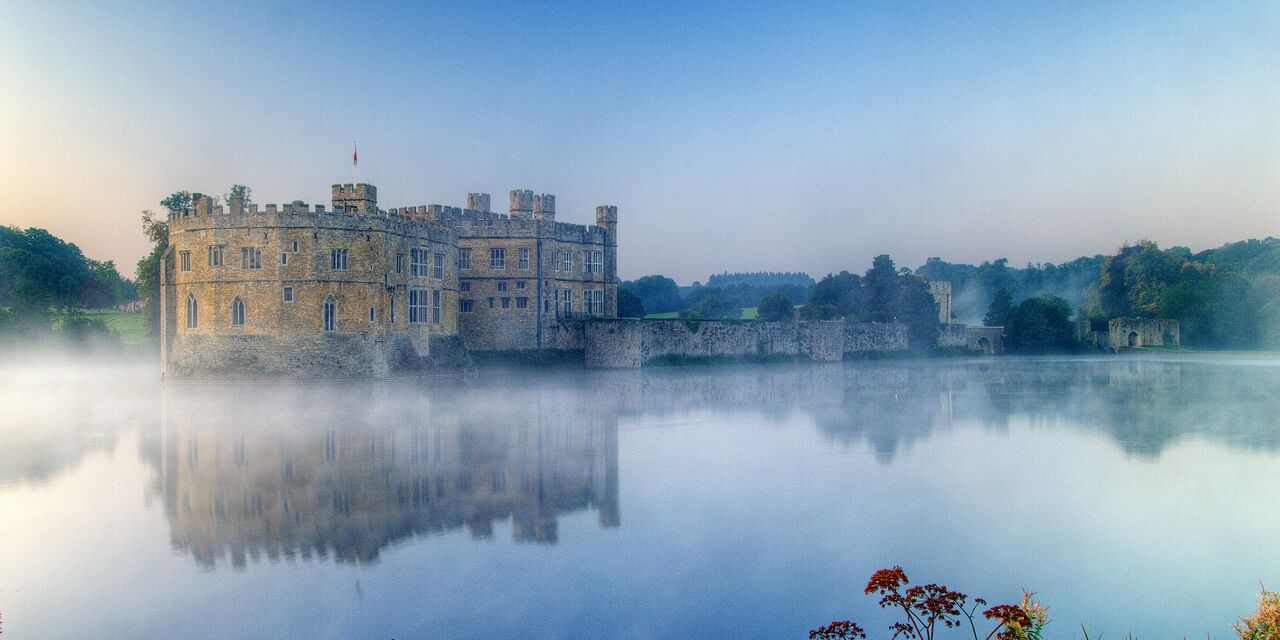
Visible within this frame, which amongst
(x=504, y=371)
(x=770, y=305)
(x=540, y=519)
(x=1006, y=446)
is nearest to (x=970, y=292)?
(x=770, y=305)

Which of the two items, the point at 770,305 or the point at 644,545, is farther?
the point at 770,305

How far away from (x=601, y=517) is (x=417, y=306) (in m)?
25.4

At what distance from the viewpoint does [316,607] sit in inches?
360

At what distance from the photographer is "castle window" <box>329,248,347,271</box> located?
3403 centimetres

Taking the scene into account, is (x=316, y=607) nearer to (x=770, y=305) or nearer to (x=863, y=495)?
(x=863, y=495)

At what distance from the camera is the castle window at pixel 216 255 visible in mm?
34188

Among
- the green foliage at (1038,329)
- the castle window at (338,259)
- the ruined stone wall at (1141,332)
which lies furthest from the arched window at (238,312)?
the ruined stone wall at (1141,332)

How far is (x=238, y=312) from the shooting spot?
33.8 metres

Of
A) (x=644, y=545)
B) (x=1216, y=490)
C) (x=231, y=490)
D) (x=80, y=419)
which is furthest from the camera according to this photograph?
(x=80, y=419)

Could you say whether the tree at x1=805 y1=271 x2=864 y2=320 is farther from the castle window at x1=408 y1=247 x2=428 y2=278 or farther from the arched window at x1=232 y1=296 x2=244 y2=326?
the arched window at x1=232 y1=296 x2=244 y2=326

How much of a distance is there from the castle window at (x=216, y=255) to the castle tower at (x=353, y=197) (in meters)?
4.49

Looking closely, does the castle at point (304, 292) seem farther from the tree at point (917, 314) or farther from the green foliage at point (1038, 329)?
the green foliage at point (1038, 329)

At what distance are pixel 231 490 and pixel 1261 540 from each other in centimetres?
1520

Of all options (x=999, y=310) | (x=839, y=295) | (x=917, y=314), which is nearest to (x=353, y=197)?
(x=917, y=314)
